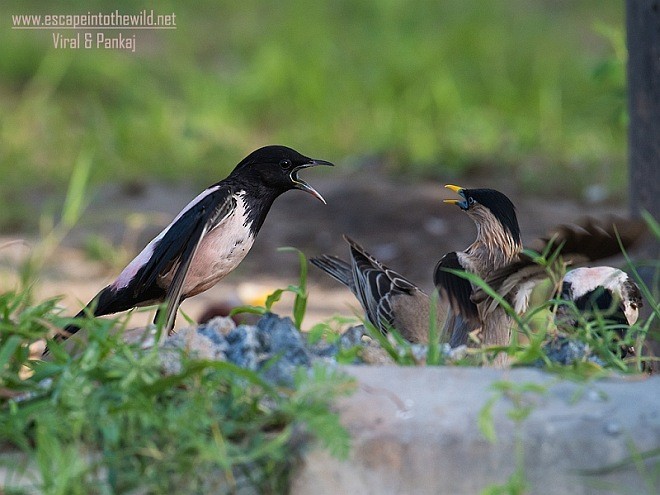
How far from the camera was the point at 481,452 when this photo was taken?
2.36 meters

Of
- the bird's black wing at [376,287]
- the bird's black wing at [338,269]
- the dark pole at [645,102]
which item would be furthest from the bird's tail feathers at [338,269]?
the dark pole at [645,102]

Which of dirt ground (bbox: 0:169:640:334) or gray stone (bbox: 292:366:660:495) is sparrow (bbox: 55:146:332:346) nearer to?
gray stone (bbox: 292:366:660:495)

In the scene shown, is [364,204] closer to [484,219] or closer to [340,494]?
[484,219]

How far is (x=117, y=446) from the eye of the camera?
2.37m

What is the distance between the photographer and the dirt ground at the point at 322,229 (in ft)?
20.1

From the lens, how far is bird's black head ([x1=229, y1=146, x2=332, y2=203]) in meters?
3.79

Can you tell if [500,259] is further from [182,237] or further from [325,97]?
[325,97]

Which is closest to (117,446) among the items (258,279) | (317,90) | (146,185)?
(258,279)

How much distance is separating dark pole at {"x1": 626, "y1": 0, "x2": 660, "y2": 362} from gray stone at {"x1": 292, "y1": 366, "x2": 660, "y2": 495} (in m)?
2.02

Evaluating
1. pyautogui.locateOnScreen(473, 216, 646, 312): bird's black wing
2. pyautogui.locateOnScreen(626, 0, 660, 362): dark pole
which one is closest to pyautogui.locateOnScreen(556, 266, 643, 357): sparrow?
pyautogui.locateOnScreen(473, 216, 646, 312): bird's black wing

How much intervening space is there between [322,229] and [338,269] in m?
2.52

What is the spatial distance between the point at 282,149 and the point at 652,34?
1.55m

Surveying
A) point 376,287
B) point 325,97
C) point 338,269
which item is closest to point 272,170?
point 376,287

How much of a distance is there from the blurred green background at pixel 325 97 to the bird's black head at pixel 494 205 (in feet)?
8.91
